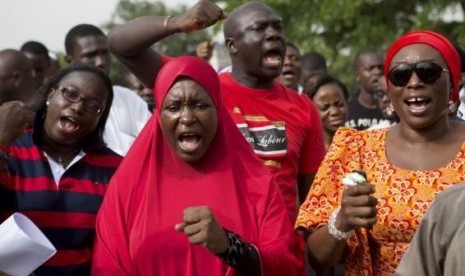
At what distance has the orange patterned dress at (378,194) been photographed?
439 centimetres

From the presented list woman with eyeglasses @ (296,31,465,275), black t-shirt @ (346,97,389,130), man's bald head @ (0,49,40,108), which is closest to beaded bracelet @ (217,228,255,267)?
woman with eyeglasses @ (296,31,465,275)

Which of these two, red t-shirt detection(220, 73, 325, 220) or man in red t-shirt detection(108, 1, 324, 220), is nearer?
man in red t-shirt detection(108, 1, 324, 220)

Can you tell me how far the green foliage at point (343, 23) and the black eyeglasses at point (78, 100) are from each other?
63.8 ft

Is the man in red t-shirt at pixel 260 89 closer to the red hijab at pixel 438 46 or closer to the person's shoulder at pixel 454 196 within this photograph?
the red hijab at pixel 438 46

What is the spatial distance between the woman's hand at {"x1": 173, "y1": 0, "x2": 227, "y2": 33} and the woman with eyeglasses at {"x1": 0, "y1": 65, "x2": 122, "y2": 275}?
0.48 m

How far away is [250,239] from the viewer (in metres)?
4.64

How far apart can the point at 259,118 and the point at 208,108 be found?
127cm

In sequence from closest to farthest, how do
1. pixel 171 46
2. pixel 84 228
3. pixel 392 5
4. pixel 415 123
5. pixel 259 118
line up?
1. pixel 415 123
2. pixel 84 228
3. pixel 259 118
4. pixel 392 5
5. pixel 171 46

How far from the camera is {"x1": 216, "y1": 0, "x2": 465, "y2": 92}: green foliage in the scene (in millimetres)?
24734

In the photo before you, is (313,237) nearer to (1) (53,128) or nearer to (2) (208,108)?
(2) (208,108)

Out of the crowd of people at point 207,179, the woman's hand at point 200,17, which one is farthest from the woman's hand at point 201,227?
the woman's hand at point 200,17

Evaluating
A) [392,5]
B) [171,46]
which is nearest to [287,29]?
[392,5]

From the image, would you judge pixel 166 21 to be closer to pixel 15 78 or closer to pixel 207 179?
pixel 207 179

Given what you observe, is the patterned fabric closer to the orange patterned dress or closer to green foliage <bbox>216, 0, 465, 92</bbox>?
the orange patterned dress
